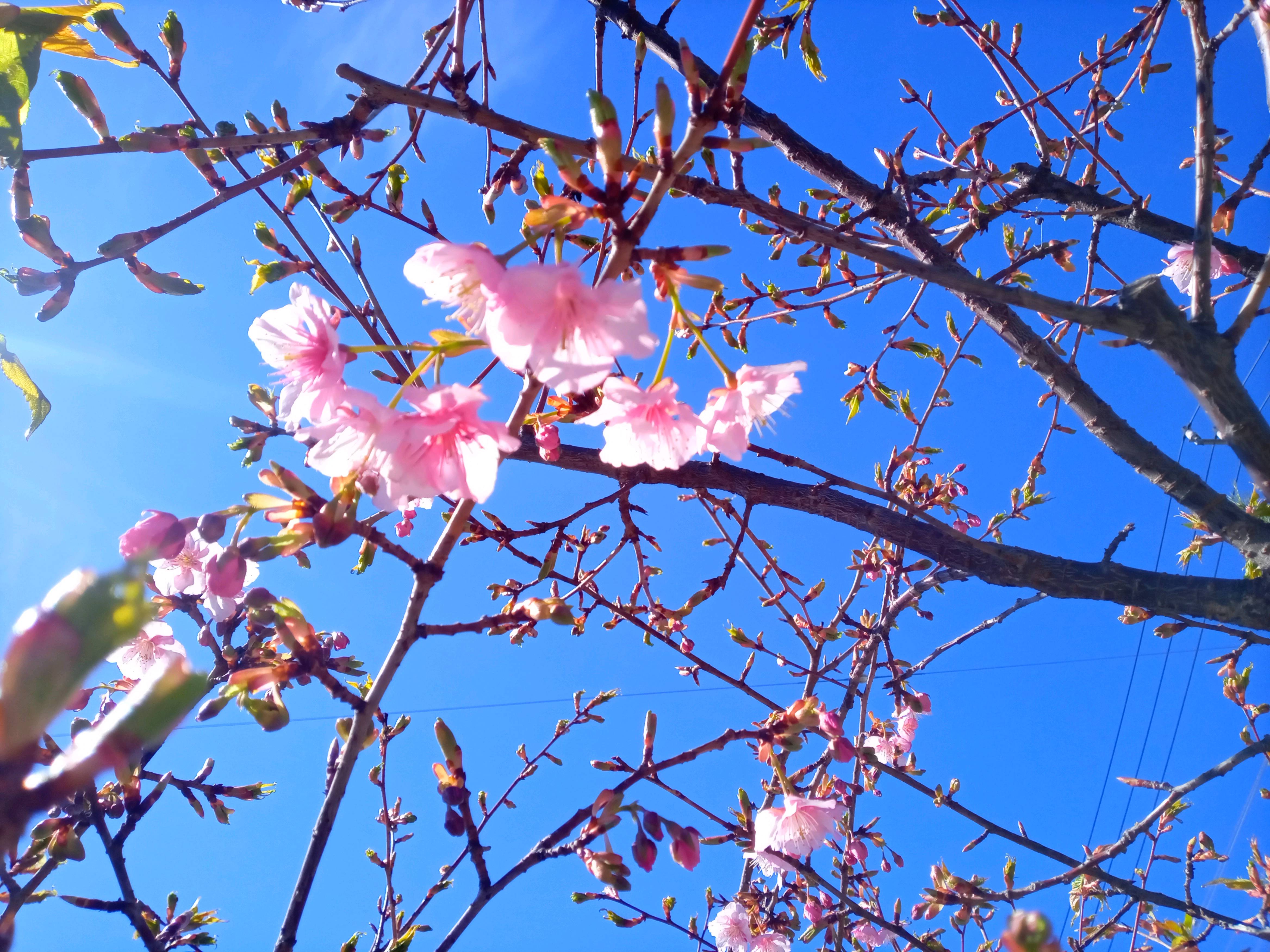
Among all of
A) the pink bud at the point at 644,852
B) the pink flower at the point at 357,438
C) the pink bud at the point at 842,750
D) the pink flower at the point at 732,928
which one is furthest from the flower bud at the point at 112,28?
the pink flower at the point at 732,928

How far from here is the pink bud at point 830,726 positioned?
5.34 ft

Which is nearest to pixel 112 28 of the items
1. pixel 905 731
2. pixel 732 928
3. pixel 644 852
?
pixel 644 852

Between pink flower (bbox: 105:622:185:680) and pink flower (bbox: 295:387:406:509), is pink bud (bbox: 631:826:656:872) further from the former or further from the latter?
pink flower (bbox: 105:622:185:680)

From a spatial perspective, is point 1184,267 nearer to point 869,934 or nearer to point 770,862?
point 770,862

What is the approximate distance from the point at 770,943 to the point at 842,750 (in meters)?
1.41

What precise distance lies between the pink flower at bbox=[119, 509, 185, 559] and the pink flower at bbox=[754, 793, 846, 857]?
1.55 m

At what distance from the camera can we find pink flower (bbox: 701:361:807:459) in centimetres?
131

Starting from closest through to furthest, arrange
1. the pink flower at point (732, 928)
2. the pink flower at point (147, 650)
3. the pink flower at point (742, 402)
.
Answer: the pink flower at point (742, 402) → the pink flower at point (147, 650) → the pink flower at point (732, 928)

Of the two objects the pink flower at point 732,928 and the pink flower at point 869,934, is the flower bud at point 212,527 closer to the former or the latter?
the pink flower at point 732,928

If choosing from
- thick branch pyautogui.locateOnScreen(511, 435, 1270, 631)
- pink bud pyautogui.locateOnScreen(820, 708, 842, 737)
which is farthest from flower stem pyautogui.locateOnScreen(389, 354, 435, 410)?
pink bud pyautogui.locateOnScreen(820, 708, 842, 737)

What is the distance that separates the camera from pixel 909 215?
2.01 meters

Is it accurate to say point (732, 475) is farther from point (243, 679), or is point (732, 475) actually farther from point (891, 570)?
point (243, 679)

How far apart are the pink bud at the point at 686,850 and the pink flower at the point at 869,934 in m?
2.06

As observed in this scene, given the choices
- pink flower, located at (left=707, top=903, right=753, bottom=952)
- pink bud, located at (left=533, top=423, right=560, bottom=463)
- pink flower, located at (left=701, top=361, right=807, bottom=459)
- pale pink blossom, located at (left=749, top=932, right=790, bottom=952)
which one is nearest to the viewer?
pink flower, located at (left=701, top=361, right=807, bottom=459)
